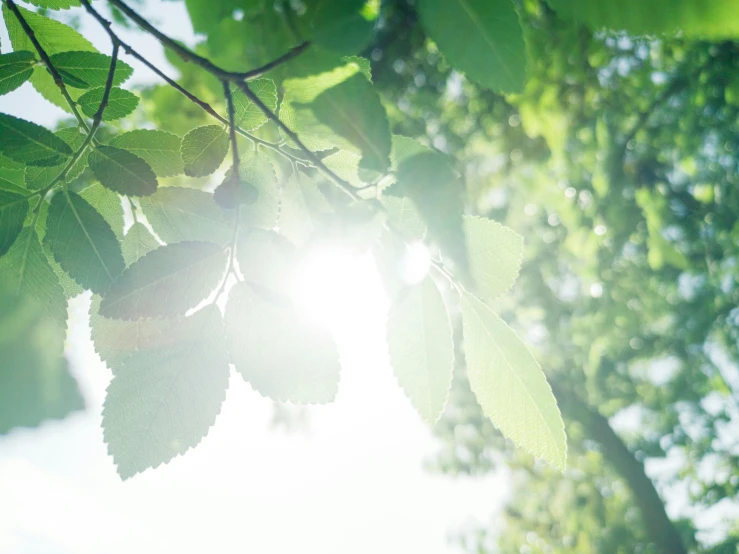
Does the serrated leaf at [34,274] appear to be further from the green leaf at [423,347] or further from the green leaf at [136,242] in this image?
the green leaf at [423,347]

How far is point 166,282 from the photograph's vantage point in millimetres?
639

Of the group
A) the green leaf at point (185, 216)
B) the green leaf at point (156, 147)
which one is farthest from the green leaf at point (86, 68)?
the green leaf at point (185, 216)

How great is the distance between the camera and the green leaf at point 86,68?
78 cm

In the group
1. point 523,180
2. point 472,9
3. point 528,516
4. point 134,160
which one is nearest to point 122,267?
point 134,160

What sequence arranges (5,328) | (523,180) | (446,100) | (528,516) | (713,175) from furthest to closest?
(528,516) → (446,100) → (523,180) → (713,175) → (5,328)

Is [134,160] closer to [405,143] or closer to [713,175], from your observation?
[405,143]

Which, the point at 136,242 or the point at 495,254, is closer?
the point at 495,254

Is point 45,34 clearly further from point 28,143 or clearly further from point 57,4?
point 28,143

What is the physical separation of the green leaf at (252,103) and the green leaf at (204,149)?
0.13ft

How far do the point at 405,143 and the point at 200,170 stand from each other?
1.12 feet

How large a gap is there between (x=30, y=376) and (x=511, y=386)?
54 centimetres

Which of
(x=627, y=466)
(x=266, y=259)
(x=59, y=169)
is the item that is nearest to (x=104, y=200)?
(x=59, y=169)

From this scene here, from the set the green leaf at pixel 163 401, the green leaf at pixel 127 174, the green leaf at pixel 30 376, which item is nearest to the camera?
the green leaf at pixel 30 376

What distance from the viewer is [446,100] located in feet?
22.5
